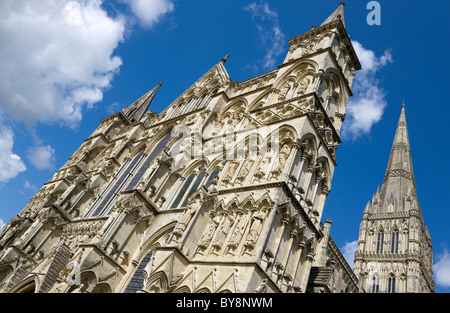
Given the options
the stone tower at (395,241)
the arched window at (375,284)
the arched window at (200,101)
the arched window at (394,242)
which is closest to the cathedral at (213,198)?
the arched window at (200,101)

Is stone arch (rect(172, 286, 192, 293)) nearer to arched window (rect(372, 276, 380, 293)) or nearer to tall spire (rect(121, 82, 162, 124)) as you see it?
tall spire (rect(121, 82, 162, 124))

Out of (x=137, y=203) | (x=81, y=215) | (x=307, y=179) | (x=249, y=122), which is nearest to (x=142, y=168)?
(x=81, y=215)

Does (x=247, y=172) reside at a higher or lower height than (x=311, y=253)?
higher

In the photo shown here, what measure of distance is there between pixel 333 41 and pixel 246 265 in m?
14.1

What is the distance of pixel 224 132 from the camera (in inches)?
760

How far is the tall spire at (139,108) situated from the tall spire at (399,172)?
2067 inches

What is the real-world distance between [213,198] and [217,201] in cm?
21

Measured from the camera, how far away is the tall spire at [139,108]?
3422 centimetres

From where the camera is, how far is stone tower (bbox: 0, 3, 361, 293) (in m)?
12.1

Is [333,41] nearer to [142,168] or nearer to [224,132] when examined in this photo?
[224,132]

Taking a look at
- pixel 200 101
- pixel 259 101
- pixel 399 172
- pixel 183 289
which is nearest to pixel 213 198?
pixel 183 289

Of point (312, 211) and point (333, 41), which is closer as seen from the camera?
point (312, 211)
